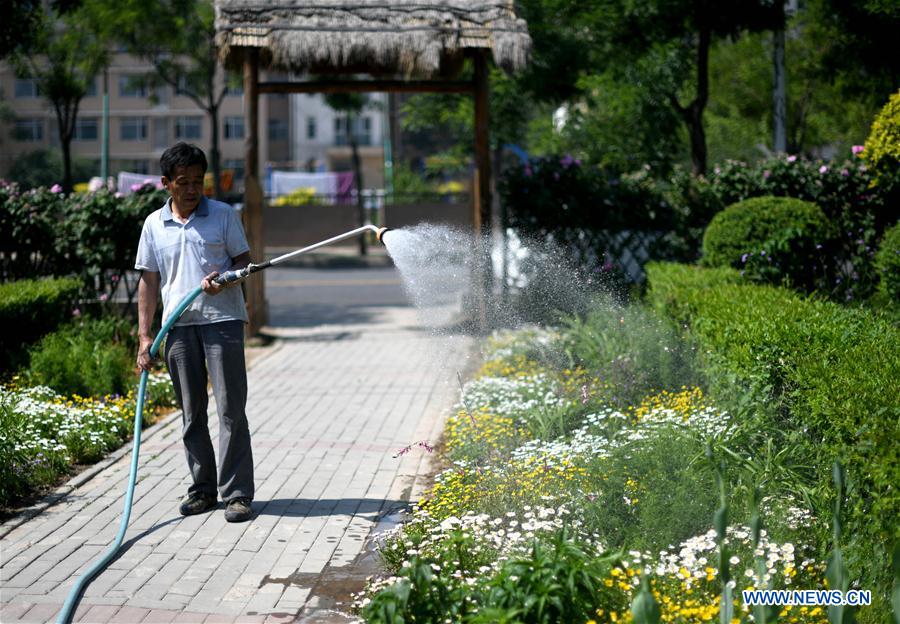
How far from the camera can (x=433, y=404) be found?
9.28m

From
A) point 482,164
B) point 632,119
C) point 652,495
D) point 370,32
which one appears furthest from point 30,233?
point 632,119

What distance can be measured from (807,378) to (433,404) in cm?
464

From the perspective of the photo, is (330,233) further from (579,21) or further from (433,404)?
(433,404)

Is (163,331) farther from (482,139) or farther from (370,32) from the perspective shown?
(482,139)

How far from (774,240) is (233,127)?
5673cm

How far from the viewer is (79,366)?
9.03 meters

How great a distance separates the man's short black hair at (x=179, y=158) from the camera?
5.92 metres

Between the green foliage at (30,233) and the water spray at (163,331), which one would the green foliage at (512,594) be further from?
the green foliage at (30,233)

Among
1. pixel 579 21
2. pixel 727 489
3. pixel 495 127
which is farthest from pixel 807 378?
pixel 495 127

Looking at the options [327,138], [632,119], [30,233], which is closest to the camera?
[30,233]

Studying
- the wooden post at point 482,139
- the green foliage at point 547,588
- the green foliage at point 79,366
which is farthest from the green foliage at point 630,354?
the green foliage at point 79,366

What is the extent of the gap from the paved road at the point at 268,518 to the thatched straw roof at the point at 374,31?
3.14 m

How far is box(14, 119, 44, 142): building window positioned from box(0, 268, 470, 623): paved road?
47.6 m

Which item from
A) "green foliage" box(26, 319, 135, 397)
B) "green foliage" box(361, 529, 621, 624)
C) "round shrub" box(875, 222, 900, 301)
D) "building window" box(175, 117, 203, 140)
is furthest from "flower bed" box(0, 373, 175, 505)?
"building window" box(175, 117, 203, 140)
